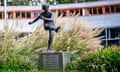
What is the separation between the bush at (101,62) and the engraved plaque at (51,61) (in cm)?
91

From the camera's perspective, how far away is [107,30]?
1716 inches

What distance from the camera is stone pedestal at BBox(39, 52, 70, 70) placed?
14.3 metres

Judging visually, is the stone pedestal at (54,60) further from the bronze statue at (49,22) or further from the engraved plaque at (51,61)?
the bronze statue at (49,22)

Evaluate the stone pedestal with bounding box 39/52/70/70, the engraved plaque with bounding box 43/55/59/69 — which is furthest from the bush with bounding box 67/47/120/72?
the engraved plaque with bounding box 43/55/59/69

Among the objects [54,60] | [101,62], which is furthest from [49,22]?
[101,62]

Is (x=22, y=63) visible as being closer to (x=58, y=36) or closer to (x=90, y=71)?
(x=90, y=71)

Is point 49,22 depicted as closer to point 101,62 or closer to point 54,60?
point 54,60

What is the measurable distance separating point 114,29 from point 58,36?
2624 centimetres

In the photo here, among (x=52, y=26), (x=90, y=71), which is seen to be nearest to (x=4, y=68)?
(x=52, y=26)

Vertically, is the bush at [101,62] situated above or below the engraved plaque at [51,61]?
above

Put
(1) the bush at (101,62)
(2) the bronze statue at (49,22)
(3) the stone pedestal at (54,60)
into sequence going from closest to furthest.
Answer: (1) the bush at (101,62), (3) the stone pedestal at (54,60), (2) the bronze statue at (49,22)

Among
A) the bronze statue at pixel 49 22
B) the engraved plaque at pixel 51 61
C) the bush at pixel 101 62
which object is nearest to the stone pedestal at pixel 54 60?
the engraved plaque at pixel 51 61

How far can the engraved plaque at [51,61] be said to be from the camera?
47.1 feet

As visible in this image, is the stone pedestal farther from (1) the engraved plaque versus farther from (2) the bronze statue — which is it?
(2) the bronze statue
